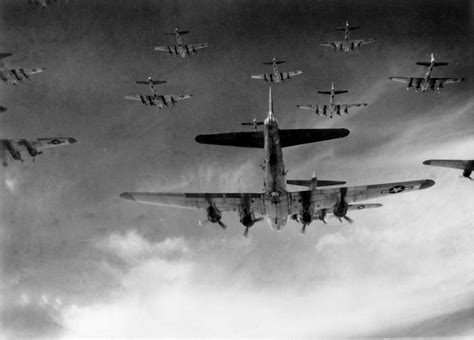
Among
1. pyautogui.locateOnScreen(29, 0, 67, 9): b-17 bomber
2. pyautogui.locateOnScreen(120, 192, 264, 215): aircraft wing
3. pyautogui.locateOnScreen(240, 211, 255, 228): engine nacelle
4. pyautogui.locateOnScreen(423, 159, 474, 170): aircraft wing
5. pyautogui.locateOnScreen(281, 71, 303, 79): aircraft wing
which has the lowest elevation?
pyautogui.locateOnScreen(240, 211, 255, 228): engine nacelle

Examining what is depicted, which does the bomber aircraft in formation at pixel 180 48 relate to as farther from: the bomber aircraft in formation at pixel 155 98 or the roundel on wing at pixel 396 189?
the roundel on wing at pixel 396 189

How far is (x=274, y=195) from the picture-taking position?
83.8 ft

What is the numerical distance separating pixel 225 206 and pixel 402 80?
1003 inches

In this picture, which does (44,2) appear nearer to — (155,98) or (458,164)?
(155,98)

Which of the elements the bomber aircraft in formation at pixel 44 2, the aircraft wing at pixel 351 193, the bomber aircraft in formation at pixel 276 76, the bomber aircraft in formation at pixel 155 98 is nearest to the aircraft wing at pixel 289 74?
the bomber aircraft in formation at pixel 276 76

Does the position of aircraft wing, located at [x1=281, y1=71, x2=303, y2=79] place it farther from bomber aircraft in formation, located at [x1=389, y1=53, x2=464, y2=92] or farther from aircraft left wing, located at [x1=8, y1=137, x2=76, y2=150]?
aircraft left wing, located at [x1=8, y1=137, x2=76, y2=150]

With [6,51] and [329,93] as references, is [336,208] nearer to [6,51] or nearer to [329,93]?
[329,93]

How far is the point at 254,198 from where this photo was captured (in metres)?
27.5

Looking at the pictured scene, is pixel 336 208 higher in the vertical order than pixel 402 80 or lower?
lower

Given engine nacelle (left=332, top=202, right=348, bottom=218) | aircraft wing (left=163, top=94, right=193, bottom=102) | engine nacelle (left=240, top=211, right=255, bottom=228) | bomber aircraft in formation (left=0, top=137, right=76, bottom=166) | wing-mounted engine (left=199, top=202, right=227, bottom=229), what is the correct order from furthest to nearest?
1. aircraft wing (left=163, top=94, right=193, bottom=102)
2. engine nacelle (left=332, top=202, right=348, bottom=218)
3. engine nacelle (left=240, top=211, right=255, bottom=228)
4. wing-mounted engine (left=199, top=202, right=227, bottom=229)
5. bomber aircraft in formation (left=0, top=137, right=76, bottom=166)

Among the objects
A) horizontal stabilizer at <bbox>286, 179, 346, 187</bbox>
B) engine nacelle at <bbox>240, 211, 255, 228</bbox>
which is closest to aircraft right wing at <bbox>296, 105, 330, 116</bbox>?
horizontal stabilizer at <bbox>286, 179, 346, 187</bbox>

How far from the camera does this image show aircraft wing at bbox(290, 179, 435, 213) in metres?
27.3

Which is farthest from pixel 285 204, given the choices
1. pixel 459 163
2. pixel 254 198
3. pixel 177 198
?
pixel 459 163

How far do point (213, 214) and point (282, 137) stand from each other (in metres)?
7.38
